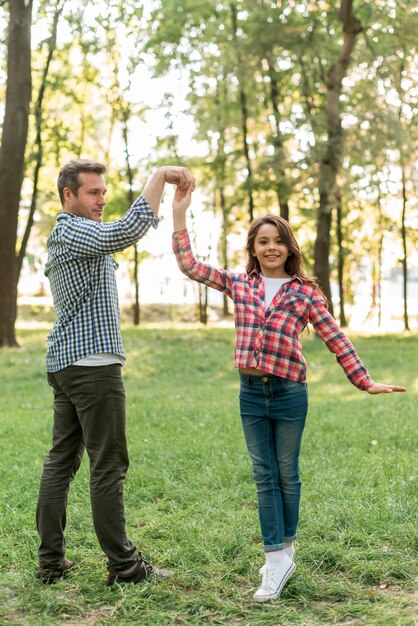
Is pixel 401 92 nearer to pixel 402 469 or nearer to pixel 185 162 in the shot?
pixel 185 162

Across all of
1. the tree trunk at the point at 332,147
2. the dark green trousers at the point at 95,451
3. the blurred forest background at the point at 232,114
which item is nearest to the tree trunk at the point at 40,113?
the blurred forest background at the point at 232,114

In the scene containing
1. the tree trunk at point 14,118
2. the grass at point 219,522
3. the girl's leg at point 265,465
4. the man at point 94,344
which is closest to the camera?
the grass at point 219,522

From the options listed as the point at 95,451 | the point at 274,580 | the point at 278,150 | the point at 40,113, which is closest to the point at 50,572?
the point at 95,451

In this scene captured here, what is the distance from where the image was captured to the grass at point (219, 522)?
13.8 feet

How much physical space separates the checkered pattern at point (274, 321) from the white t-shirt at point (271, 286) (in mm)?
28

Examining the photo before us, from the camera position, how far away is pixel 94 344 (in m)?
4.38

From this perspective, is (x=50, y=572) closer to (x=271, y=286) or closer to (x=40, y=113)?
(x=271, y=286)

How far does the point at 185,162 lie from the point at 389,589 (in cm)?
2676

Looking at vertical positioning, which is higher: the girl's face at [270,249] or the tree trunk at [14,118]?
the tree trunk at [14,118]

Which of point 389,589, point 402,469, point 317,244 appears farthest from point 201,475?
point 317,244

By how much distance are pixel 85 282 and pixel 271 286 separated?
1.04m

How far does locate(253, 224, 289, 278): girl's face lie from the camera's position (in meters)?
4.57

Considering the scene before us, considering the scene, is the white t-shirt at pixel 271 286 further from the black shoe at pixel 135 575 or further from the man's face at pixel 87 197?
the black shoe at pixel 135 575

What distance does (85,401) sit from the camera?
14.3 ft
